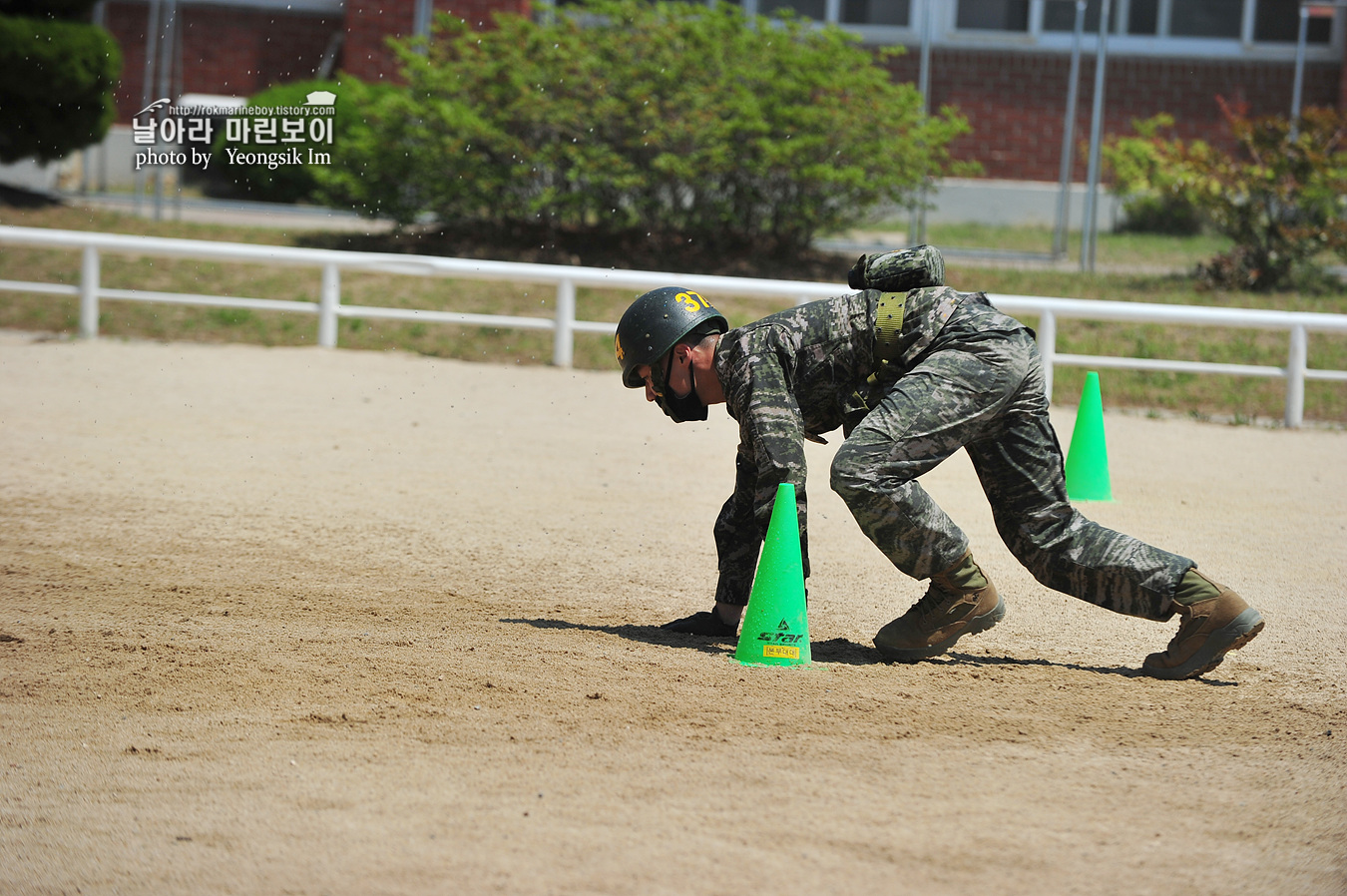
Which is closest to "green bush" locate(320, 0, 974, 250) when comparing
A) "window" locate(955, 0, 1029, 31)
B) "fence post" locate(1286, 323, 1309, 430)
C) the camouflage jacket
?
"fence post" locate(1286, 323, 1309, 430)

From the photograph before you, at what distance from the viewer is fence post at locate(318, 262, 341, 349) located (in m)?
13.1

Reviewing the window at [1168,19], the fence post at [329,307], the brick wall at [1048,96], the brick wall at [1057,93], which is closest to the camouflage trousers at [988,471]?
the fence post at [329,307]

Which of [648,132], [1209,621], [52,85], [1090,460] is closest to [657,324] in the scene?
[1209,621]

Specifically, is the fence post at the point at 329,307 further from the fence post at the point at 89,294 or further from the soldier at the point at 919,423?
the soldier at the point at 919,423

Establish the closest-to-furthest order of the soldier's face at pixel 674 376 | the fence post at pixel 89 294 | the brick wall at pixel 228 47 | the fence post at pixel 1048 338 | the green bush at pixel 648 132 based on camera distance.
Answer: the soldier's face at pixel 674 376
the fence post at pixel 1048 338
the fence post at pixel 89 294
the green bush at pixel 648 132
the brick wall at pixel 228 47

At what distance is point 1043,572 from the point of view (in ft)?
14.9

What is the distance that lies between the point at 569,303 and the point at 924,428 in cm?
896

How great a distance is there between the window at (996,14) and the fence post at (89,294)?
1550cm

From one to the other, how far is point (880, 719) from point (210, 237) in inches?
594

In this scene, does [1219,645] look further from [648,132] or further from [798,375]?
[648,132]

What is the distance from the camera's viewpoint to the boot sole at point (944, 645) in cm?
466

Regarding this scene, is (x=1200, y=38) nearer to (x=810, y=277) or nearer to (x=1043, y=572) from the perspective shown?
(x=810, y=277)

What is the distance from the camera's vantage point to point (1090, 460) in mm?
8156

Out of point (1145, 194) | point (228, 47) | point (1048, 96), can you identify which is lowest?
point (1145, 194)
